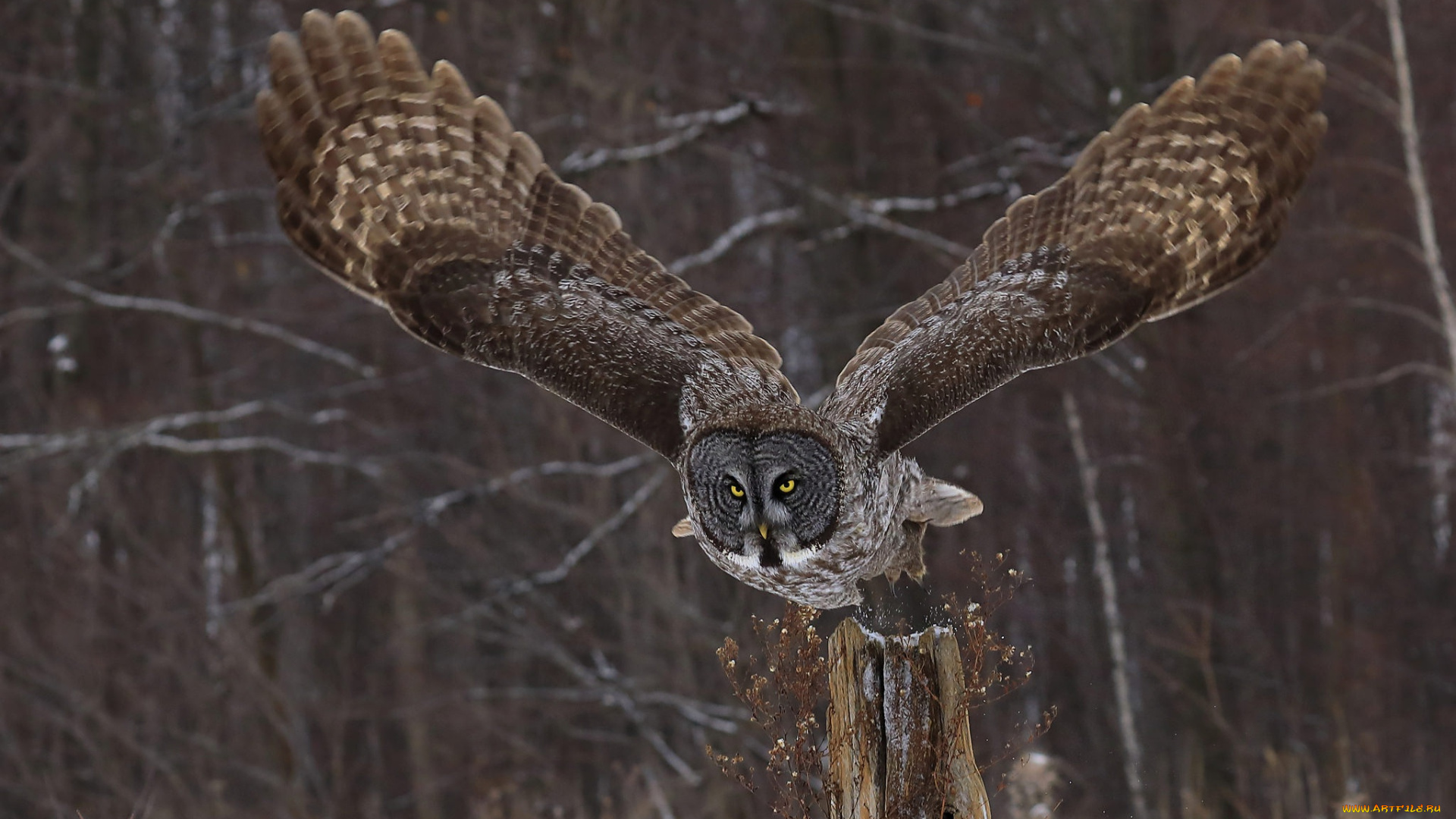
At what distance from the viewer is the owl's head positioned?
11.3 ft

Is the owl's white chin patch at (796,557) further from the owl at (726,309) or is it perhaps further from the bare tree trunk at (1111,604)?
the bare tree trunk at (1111,604)

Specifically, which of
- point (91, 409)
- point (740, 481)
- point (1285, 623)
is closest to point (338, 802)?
point (91, 409)

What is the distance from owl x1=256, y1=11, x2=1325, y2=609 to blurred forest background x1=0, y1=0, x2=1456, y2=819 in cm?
292

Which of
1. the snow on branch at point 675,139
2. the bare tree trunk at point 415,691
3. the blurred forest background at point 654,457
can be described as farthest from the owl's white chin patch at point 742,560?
the bare tree trunk at point 415,691

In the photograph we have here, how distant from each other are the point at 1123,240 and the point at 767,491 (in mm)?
1467

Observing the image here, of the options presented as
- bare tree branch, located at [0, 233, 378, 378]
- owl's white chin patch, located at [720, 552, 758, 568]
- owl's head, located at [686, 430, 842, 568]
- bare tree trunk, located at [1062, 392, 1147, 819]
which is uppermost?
bare tree branch, located at [0, 233, 378, 378]

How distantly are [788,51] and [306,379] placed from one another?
23.6 ft

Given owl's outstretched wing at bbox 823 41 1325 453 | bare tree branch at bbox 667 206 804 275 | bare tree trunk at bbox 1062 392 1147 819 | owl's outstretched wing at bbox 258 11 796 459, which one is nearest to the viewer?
owl's outstretched wing at bbox 823 41 1325 453

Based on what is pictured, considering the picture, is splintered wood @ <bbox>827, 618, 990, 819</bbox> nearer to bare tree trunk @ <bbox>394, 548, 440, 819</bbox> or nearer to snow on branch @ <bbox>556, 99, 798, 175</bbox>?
snow on branch @ <bbox>556, 99, 798, 175</bbox>

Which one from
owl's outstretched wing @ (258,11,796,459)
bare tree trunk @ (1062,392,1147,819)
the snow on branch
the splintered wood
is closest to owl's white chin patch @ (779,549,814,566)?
the splintered wood

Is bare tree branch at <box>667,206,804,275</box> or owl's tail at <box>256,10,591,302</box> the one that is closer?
owl's tail at <box>256,10,591,302</box>

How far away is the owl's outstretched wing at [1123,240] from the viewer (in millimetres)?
3781

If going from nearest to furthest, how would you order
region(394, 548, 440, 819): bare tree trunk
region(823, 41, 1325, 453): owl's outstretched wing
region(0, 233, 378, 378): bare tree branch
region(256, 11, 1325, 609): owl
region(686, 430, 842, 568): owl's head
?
region(686, 430, 842, 568): owl's head < region(256, 11, 1325, 609): owl < region(823, 41, 1325, 453): owl's outstretched wing < region(0, 233, 378, 378): bare tree branch < region(394, 548, 440, 819): bare tree trunk

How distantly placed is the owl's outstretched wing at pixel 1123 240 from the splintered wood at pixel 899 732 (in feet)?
1.80
